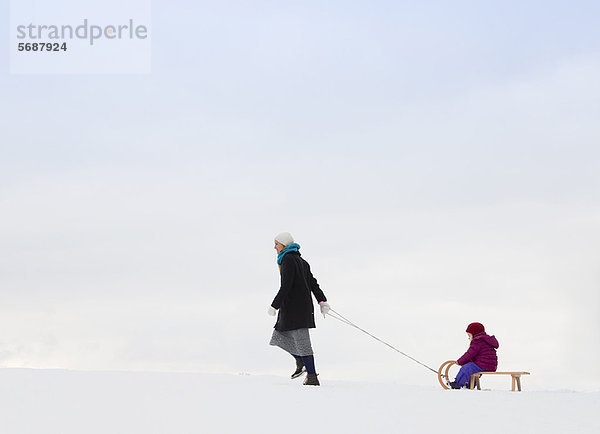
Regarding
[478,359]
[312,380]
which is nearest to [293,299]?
[312,380]

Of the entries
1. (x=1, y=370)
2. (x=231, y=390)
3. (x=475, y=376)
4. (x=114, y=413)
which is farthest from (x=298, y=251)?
(x=1, y=370)

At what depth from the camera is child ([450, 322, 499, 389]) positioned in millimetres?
11242

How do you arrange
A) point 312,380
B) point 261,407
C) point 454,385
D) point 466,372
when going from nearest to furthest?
point 261,407
point 312,380
point 466,372
point 454,385

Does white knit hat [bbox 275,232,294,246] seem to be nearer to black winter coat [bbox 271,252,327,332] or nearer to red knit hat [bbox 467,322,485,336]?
black winter coat [bbox 271,252,327,332]

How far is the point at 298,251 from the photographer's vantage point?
1118cm

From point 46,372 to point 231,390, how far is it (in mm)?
2986

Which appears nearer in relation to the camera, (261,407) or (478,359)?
(261,407)

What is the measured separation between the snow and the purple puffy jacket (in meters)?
0.48

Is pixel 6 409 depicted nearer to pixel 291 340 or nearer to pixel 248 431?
pixel 248 431

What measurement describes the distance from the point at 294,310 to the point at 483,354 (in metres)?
2.72

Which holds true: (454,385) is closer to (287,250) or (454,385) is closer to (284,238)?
(287,250)

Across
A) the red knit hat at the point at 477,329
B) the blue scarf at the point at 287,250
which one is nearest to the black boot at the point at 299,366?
the blue scarf at the point at 287,250

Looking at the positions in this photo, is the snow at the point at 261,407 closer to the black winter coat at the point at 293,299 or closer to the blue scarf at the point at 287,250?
the black winter coat at the point at 293,299

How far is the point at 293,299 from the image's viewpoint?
10812 millimetres
